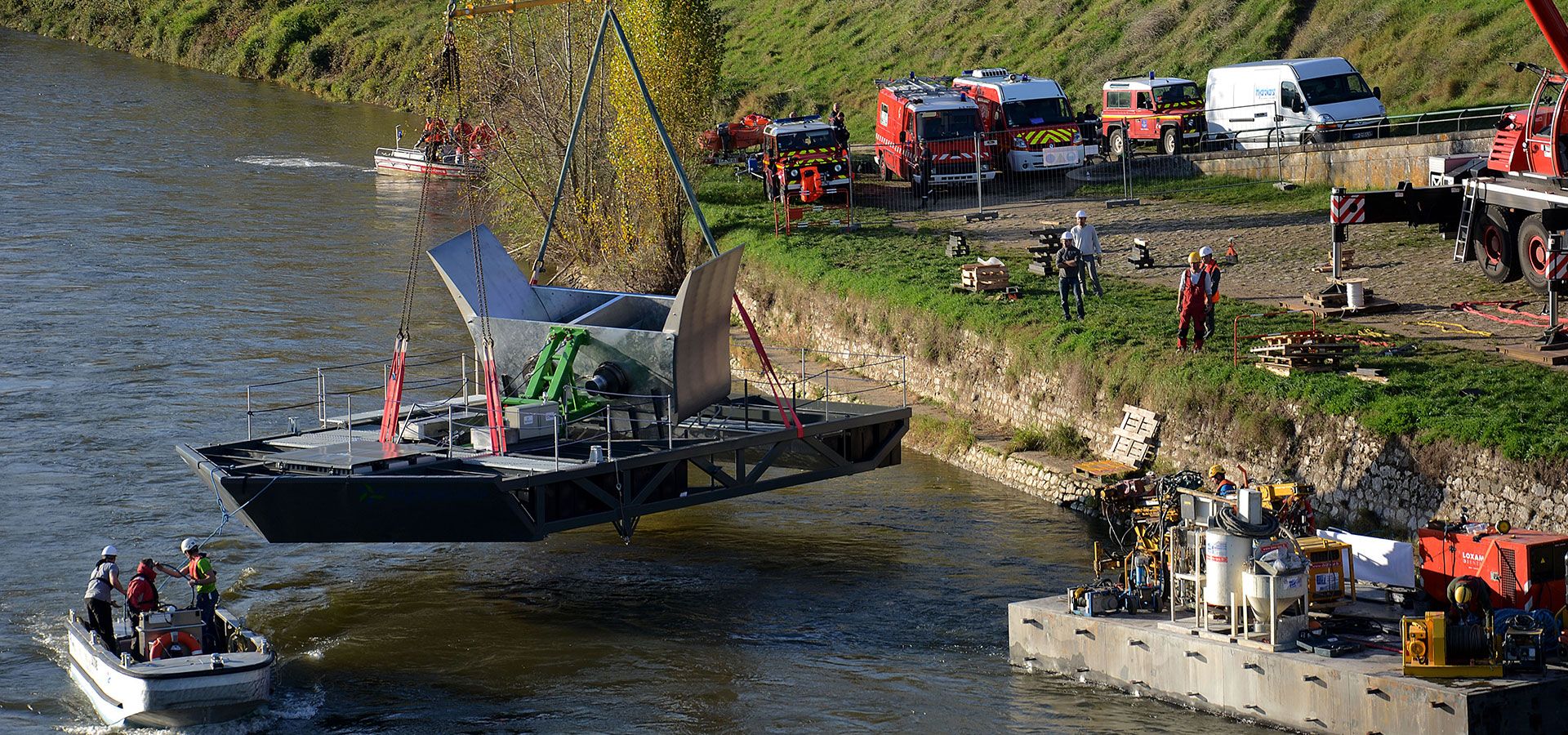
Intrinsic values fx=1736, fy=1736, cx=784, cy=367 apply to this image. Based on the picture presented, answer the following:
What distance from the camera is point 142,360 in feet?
117

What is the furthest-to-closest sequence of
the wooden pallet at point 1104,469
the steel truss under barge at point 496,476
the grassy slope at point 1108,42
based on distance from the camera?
the grassy slope at point 1108,42
the wooden pallet at point 1104,469
the steel truss under barge at point 496,476

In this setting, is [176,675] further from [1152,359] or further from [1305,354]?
[1305,354]

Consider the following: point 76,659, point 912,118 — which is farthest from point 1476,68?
point 76,659

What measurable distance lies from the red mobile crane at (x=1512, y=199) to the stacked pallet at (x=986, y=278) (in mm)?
5930

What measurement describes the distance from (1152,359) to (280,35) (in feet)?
220

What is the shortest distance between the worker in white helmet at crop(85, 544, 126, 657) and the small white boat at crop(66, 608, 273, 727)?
0.58 ft

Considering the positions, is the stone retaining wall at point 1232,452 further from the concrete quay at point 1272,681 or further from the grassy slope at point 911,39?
the grassy slope at point 911,39

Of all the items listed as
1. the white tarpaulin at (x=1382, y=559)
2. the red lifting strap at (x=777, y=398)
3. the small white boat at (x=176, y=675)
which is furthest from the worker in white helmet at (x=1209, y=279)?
the small white boat at (x=176, y=675)

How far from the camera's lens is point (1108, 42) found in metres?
54.6

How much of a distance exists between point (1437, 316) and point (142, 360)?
2492 cm

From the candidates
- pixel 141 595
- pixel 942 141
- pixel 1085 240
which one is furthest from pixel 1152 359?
pixel 942 141

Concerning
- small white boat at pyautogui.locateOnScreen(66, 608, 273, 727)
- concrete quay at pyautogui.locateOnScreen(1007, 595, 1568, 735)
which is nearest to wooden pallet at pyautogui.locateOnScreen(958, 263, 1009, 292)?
concrete quay at pyautogui.locateOnScreen(1007, 595, 1568, 735)

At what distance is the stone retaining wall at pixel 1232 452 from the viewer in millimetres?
21062

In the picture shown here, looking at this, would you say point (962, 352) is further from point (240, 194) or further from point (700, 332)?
point (240, 194)
